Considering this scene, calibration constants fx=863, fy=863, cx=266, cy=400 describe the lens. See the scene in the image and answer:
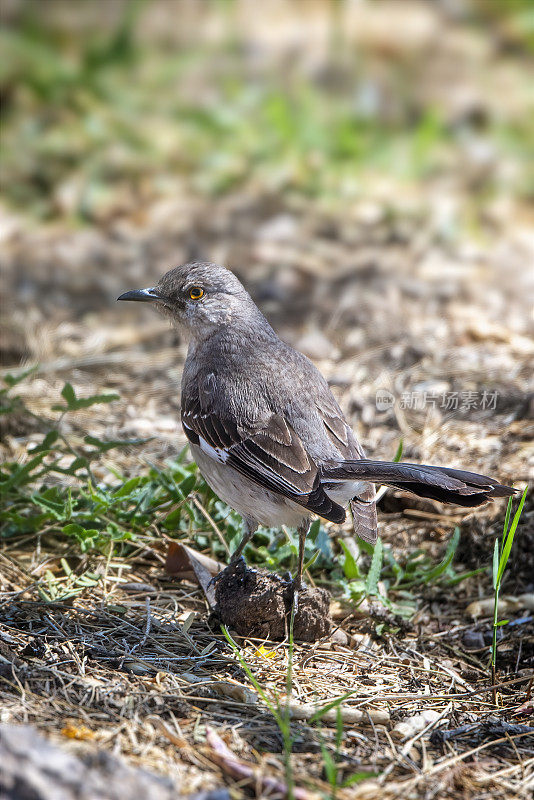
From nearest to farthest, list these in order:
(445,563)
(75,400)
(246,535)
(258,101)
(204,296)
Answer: (445,563) < (246,535) < (75,400) < (204,296) < (258,101)

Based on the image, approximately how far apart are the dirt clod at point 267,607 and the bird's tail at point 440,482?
Result: 61cm

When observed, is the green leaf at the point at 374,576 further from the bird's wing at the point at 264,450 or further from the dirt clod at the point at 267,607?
the bird's wing at the point at 264,450

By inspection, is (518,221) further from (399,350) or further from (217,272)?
(217,272)

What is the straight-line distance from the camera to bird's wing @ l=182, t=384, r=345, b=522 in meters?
3.57

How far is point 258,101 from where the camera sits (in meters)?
8.95

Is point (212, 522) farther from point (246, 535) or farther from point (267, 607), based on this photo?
point (267, 607)

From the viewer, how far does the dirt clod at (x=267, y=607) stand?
3.67 meters

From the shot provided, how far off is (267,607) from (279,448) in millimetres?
684

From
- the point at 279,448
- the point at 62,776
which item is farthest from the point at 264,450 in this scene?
the point at 62,776

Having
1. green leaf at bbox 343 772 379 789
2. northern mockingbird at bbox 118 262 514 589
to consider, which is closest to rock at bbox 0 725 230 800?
green leaf at bbox 343 772 379 789

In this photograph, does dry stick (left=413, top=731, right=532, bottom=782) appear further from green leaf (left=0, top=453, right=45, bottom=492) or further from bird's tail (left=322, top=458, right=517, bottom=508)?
green leaf (left=0, top=453, right=45, bottom=492)

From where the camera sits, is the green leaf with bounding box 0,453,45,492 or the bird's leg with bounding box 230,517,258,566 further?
the green leaf with bounding box 0,453,45,492

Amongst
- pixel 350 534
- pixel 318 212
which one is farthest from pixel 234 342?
pixel 318 212

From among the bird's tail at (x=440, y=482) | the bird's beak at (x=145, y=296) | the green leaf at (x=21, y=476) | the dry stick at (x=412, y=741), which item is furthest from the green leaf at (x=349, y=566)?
the bird's beak at (x=145, y=296)
